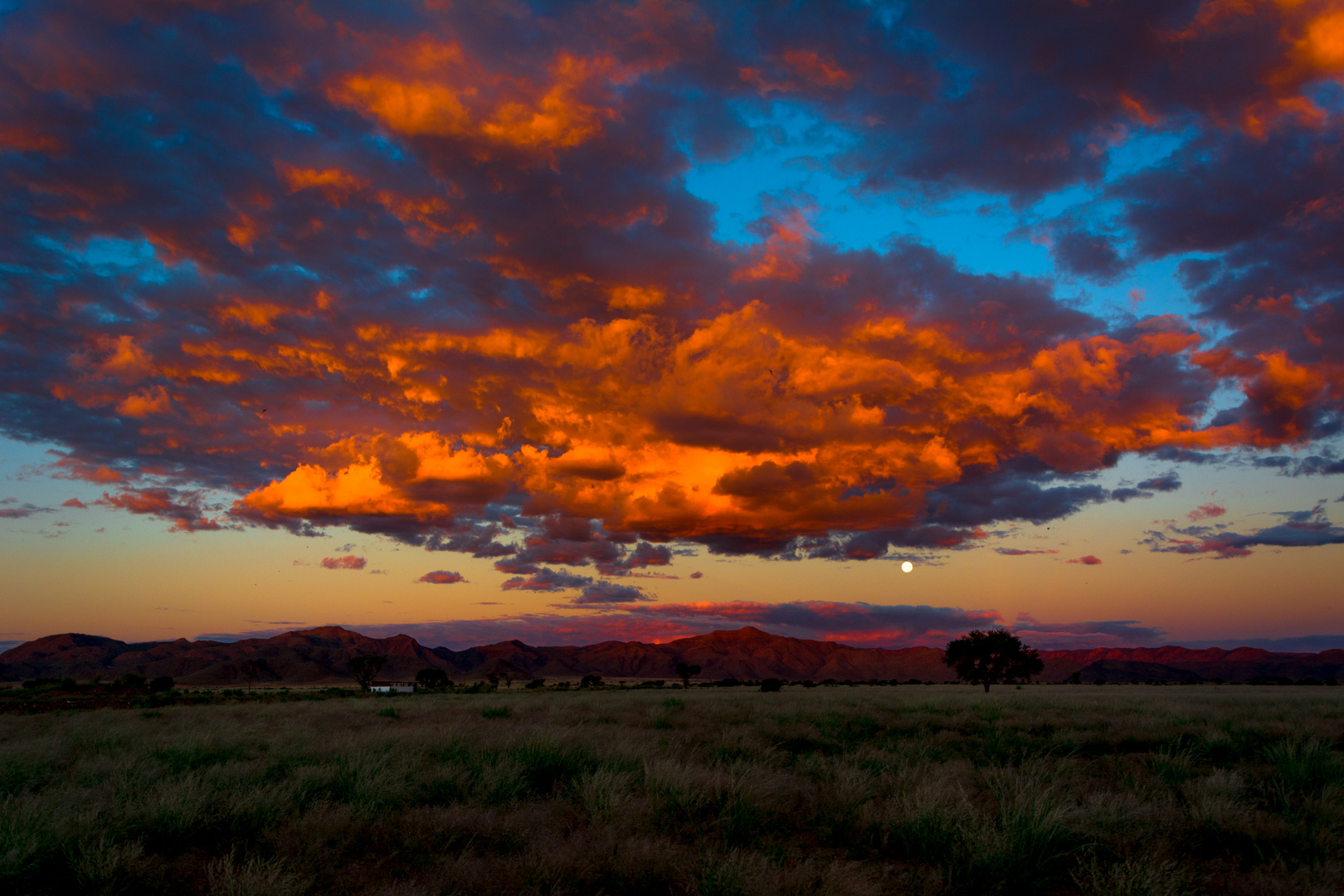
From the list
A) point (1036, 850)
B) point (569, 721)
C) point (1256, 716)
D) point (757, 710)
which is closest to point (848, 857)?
point (1036, 850)

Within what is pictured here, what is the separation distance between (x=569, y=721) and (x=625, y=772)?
29.7 ft

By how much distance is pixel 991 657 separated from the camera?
229 ft

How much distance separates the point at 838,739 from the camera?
52.0 ft

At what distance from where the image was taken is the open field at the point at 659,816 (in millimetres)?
6559

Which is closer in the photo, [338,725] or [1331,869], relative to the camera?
[1331,869]

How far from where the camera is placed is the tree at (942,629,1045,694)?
69.6 metres

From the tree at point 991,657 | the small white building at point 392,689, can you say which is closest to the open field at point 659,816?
A: the tree at point 991,657

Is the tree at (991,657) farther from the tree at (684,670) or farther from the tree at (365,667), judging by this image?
the tree at (365,667)

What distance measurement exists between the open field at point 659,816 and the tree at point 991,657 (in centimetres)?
5977

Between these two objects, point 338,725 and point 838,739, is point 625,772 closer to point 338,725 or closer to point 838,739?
point 838,739

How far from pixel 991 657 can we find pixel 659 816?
235 ft

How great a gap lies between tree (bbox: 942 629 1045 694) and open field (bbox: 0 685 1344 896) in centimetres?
5977

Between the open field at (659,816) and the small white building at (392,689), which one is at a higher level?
the open field at (659,816)

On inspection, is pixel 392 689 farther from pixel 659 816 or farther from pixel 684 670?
pixel 659 816
